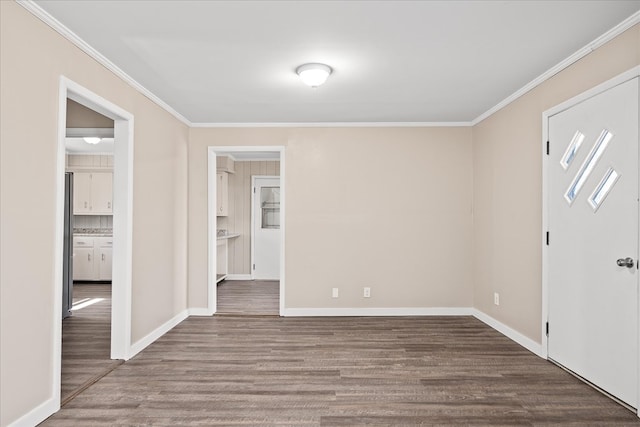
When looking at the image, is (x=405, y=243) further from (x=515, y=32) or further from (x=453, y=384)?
(x=515, y=32)

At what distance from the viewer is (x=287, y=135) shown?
4.84 metres

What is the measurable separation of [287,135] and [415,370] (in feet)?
10.2

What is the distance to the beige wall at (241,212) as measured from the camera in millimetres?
7543

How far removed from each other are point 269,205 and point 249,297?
2.28 m

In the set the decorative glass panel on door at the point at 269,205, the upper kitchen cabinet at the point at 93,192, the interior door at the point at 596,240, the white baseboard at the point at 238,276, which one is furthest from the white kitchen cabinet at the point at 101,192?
the interior door at the point at 596,240

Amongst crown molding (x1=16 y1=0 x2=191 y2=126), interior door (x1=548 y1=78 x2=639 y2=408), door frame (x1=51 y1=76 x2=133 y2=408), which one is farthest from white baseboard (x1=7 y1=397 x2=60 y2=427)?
interior door (x1=548 y1=78 x2=639 y2=408)

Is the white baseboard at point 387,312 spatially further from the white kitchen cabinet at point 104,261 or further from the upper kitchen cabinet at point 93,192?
the upper kitchen cabinet at point 93,192

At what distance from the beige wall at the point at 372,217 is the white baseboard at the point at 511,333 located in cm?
30

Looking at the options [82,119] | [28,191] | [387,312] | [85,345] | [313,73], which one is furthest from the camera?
[387,312]

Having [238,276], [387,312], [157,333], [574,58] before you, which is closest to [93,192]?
[238,276]

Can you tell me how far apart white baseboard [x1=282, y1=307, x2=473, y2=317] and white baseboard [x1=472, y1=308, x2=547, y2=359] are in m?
0.23

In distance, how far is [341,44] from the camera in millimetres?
2680

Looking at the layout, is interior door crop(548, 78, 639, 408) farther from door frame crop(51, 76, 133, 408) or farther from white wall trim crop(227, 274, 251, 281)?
white wall trim crop(227, 274, 251, 281)

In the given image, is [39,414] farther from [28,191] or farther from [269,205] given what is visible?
[269,205]
